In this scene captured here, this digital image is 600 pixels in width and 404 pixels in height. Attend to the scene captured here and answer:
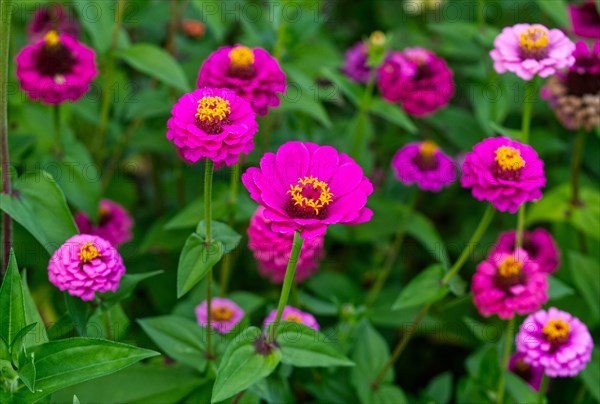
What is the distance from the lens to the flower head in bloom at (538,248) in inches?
62.1

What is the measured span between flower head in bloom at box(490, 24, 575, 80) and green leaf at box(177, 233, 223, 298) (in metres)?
0.56

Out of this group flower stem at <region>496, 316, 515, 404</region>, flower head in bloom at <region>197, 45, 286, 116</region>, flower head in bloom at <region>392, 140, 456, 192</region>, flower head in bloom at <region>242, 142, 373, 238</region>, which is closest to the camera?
flower head in bloom at <region>242, 142, 373, 238</region>

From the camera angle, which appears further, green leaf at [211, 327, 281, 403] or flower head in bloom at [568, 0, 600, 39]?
flower head in bloom at [568, 0, 600, 39]

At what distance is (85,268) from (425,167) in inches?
31.3

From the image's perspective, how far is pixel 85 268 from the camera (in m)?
1.14

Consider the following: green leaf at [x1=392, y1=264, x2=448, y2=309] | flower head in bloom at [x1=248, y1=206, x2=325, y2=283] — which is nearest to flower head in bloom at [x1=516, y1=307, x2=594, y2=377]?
green leaf at [x1=392, y1=264, x2=448, y2=309]

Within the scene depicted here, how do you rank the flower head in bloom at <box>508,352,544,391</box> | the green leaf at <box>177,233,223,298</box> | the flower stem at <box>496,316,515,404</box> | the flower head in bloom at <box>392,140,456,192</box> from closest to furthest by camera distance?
the green leaf at <box>177,233,223,298</box>, the flower stem at <box>496,316,515,404</box>, the flower head in bloom at <box>508,352,544,391</box>, the flower head in bloom at <box>392,140,456,192</box>

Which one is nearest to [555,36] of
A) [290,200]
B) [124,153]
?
[290,200]

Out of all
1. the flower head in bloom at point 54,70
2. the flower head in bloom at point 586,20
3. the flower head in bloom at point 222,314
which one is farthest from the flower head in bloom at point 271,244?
the flower head in bloom at point 586,20

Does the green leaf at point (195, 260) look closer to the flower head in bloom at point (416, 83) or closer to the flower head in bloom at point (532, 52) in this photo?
the flower head in bloom at point (532, 52)

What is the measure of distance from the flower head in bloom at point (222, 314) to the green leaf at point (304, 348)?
0.25 meters

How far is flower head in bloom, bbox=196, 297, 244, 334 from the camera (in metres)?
1.40

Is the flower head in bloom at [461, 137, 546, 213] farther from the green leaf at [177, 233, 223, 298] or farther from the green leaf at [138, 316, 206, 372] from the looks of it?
the green leaf at [138, 316, 206, 372]

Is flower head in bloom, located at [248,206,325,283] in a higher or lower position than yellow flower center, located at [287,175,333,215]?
lower
